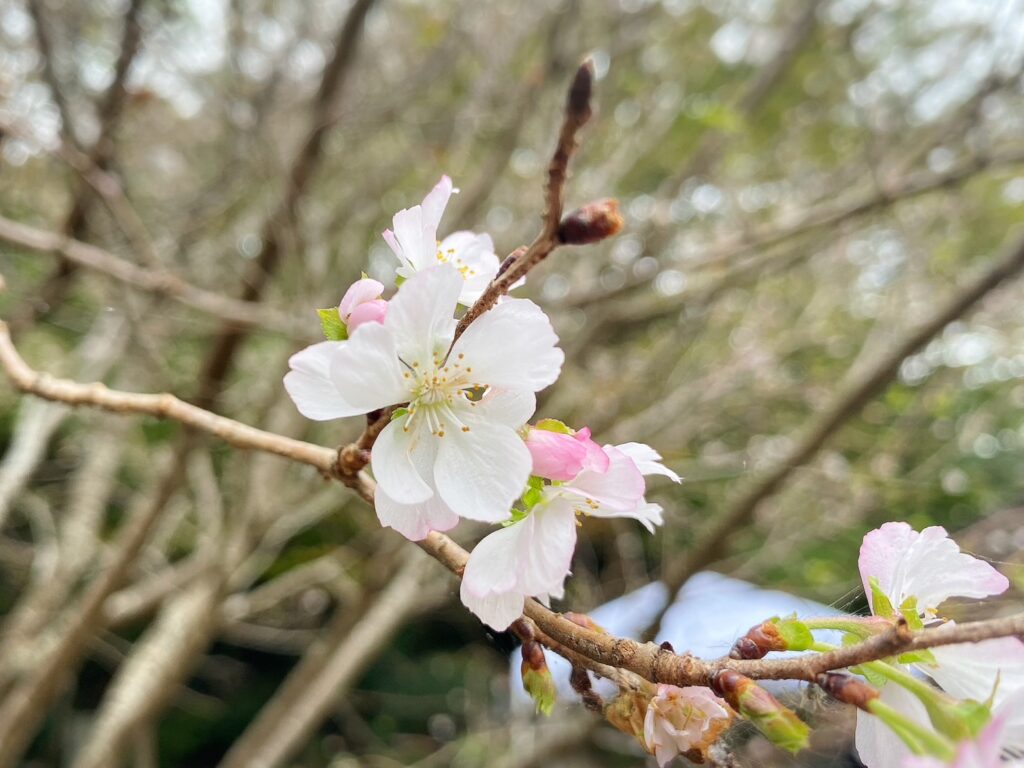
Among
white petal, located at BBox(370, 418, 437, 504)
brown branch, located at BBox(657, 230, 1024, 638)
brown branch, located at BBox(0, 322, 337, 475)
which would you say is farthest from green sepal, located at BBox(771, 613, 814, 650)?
brown branch, located at BBox(657, 230, 1024, 638)

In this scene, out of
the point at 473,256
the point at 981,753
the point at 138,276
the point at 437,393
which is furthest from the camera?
the point at 138,276

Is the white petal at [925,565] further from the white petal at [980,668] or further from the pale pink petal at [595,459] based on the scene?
the pale pink petal at [595,459]

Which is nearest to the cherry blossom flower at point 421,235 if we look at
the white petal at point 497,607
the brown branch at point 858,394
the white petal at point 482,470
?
the white petal at point 482,470

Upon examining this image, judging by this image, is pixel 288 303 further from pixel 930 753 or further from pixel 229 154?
pixel 930 753

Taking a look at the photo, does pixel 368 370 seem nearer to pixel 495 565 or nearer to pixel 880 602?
pixel 495 565

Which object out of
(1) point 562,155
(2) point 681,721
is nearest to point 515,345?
(1) point 562,155

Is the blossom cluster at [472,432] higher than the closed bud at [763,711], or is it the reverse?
the blossom cluster at [472,432]

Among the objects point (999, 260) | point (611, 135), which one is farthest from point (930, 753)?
point (611, 135)
